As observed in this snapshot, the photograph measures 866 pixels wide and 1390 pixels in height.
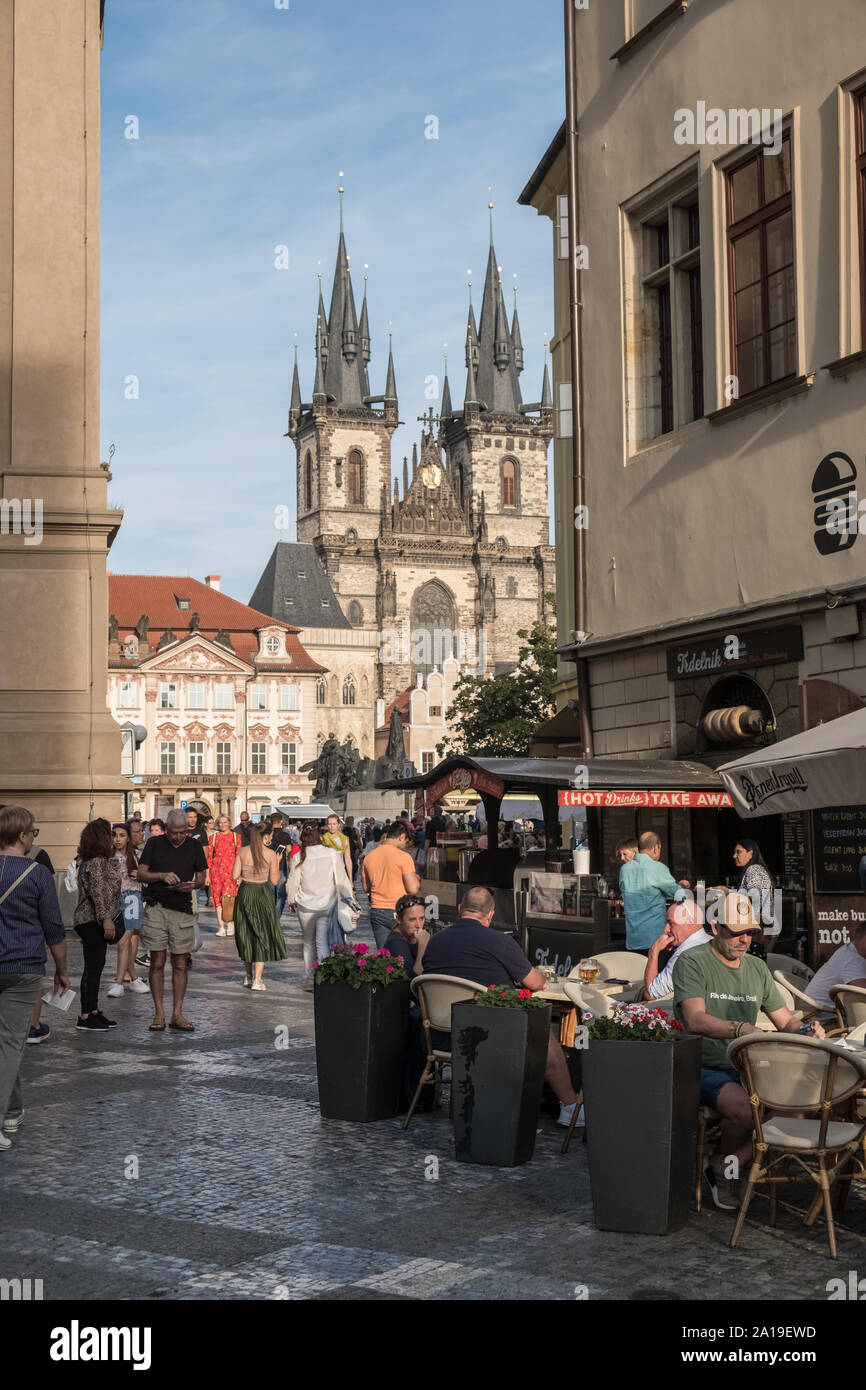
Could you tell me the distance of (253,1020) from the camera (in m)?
13.5

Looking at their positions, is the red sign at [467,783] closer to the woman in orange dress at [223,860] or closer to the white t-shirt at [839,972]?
the white t-shirt at [839,972]

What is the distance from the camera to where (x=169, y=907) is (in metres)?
12.6

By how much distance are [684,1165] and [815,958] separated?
668 centimetres

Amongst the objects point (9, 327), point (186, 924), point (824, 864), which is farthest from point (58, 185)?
point (824, 864)

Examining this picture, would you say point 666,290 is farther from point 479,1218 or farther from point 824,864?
point 479,1218

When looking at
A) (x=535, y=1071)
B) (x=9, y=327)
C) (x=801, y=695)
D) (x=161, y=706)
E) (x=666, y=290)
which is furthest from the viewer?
(x=161, y=706)

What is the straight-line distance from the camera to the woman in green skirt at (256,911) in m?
15.4

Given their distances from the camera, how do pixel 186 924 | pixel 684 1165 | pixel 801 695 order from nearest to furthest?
pixel 684 1165 → pixel 186 924 → pixel 801 695

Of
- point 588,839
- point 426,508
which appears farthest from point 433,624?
point 588,839

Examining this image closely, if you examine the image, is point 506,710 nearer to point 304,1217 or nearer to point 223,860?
point 223,860

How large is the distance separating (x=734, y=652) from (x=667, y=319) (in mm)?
4142

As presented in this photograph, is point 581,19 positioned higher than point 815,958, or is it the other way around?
point 581,19

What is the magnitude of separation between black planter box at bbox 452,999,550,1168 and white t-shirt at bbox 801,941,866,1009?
5.22ft

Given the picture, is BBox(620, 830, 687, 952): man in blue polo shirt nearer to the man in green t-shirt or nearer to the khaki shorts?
the khaki shorts
